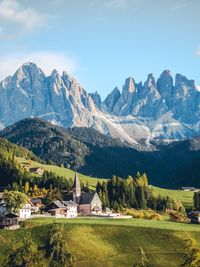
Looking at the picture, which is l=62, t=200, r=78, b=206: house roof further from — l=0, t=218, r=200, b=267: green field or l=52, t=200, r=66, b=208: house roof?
l=0, t=218, r=200, b=267: green field

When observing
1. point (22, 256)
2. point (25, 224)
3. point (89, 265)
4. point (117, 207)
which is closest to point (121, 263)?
point (89, 265)

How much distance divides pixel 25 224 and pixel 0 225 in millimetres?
6827

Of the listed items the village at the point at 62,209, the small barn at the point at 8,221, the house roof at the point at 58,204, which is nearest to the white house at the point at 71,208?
the village at the point at 62,209

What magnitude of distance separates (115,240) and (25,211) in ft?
116

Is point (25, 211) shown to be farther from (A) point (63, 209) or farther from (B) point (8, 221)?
(B) point (8, 221)

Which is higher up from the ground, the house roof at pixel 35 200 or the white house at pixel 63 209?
the house roof at pixel 35 200

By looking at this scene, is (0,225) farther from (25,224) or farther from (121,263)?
(121,263)

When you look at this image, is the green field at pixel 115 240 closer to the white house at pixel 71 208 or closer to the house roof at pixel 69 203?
the white house at pixel 71 208

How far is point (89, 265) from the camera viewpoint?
114000mm

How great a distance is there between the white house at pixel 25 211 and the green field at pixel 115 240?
10.3 metres

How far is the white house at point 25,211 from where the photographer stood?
501 feet

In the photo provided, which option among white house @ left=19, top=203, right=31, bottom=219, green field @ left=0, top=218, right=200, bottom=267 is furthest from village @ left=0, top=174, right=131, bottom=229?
green field @ left=0, top=218, right=200, bottom=267

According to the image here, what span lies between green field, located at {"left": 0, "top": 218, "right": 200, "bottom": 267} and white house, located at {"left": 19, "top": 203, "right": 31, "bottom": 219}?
10.3 meters

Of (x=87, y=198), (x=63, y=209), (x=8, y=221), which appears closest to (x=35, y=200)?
(x=63, y=209)
